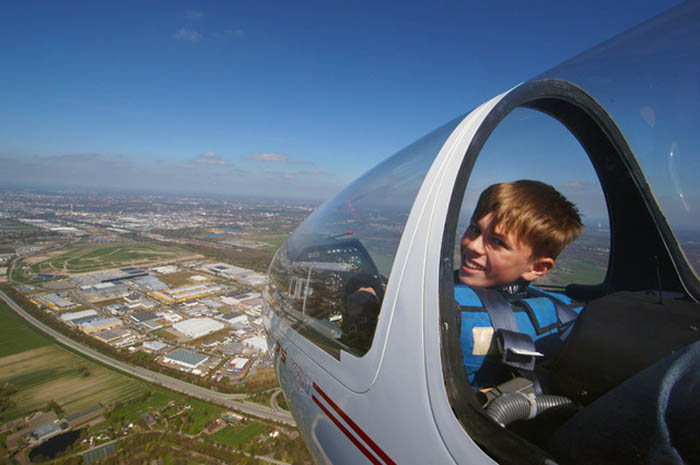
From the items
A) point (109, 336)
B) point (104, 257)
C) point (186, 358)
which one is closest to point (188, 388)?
point (186, 358)

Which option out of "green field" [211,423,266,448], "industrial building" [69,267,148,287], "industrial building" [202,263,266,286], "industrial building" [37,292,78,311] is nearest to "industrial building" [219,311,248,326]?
"industrial building" [202,263,266,286]

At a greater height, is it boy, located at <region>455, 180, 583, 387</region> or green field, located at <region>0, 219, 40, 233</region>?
boy, located at <region>455, 180, 583, 387</region>

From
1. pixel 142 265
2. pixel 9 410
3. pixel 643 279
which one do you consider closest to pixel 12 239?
pixel 142 265

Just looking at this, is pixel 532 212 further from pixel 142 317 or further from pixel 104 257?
pixel 104 257

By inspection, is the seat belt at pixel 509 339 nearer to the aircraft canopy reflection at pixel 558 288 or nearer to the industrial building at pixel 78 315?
the aircraft canopy reflection at pixel 558 288

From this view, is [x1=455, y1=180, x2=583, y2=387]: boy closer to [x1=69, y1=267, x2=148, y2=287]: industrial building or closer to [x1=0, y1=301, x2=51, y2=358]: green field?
→ [x1=0, y1=301, x2=51, y2=358]: green field

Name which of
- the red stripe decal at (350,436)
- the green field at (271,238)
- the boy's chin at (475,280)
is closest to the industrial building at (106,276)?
the green field at (271,238)

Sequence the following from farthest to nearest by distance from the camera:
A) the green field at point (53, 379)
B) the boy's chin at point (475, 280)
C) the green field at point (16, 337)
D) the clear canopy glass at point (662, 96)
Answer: the green field at point (16, 337) < the green field at point (53, 379) < the boy's chin at point (475, 280) < the clear canopy glass at point (662, 96)
